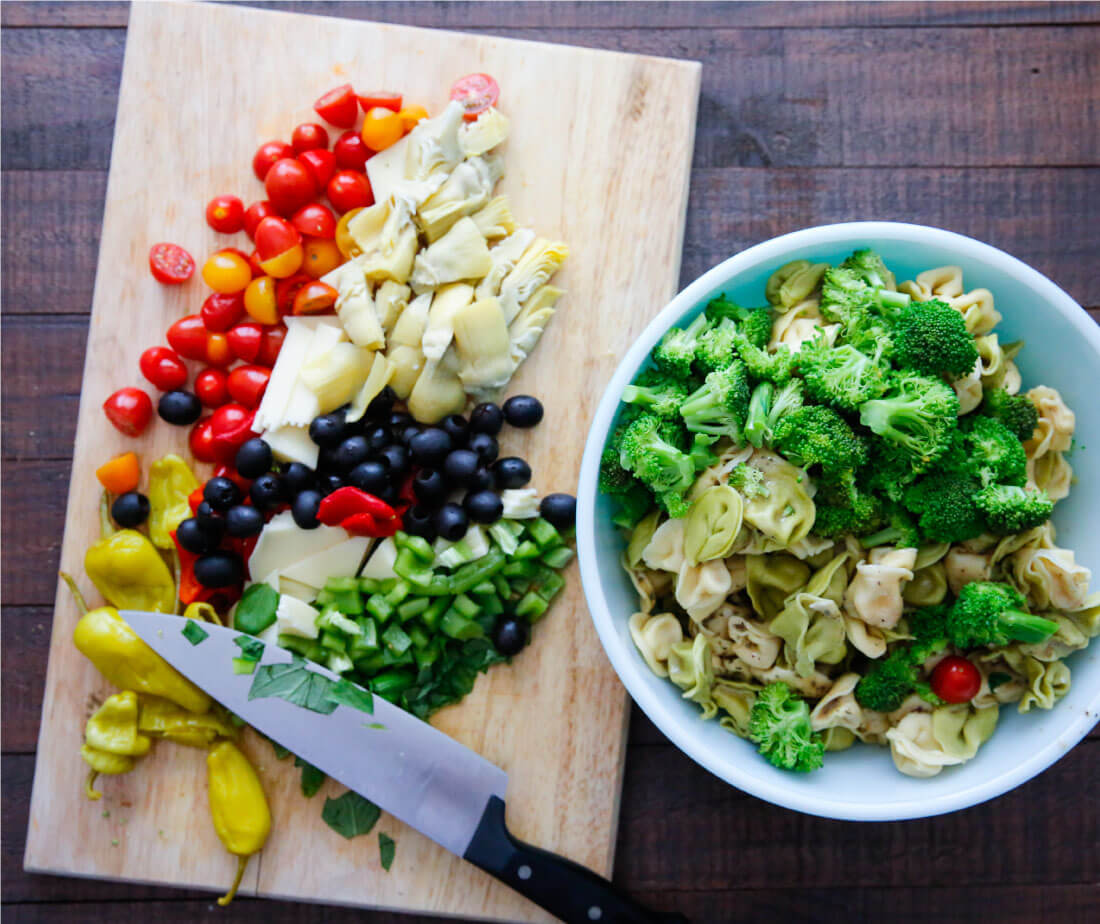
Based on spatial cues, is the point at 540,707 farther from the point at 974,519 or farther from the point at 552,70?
the point at 552,70

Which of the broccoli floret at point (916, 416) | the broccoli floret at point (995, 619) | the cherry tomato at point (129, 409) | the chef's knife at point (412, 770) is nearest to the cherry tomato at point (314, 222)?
the cherry tomato at point (129, 409)

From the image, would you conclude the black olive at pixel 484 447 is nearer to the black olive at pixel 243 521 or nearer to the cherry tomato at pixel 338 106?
the black olive at pixel 243 521

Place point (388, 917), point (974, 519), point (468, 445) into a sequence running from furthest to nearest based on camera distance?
point (388, 917) → point (468, 445) → point (974, 519)

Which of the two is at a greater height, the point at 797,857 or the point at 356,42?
the point at 356,42

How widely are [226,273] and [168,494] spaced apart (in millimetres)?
488

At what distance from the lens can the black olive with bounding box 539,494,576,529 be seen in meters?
1.78

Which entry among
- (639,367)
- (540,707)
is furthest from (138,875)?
(639,367)

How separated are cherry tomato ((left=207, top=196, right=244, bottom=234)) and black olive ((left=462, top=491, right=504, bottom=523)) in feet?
2.54

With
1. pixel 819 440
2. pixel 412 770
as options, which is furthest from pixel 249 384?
pixel 819 440

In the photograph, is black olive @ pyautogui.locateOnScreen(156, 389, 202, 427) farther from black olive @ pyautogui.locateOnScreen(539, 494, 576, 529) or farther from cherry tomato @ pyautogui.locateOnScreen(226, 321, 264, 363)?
black olive @ pyautogui.locateOnScreen(539, 494, 576, 529)

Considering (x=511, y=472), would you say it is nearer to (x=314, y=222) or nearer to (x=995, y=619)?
(x=314, y=222)

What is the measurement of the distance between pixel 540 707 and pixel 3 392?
1.42 m

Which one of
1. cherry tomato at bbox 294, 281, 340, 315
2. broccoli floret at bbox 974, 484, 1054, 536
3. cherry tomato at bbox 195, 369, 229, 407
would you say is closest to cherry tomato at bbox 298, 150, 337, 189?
cherry tomato at bbox 294, 281, 340, 315

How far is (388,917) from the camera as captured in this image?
1921mm
